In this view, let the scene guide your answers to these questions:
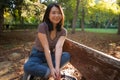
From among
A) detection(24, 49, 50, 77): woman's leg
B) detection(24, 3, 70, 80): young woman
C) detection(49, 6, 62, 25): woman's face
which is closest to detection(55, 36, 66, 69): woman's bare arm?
detection(24, 3, 70, 80): young woman

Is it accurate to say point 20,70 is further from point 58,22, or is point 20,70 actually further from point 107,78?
point 107,78

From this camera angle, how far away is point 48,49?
2.85 meters

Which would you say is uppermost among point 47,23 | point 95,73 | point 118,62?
point 47,23

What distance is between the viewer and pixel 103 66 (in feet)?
8.82

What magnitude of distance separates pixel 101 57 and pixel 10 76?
102 inches

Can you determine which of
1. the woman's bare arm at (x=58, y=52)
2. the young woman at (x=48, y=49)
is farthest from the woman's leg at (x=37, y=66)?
the woman's bare arm at (x=58, y=52)

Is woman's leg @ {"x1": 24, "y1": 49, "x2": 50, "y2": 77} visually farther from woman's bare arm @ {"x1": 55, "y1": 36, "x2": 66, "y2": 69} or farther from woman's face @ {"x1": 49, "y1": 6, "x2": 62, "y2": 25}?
woman's face @ {"x1": 49, "y1": 6, "x2": 62, "y2": 25}

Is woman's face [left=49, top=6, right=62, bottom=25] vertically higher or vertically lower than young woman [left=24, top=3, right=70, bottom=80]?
higher

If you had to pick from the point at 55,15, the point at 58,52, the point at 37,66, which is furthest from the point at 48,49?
the point at 55,15

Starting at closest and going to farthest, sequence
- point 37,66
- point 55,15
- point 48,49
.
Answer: point 37,66
point 48,49
point 55,15

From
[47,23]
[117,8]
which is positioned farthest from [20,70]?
[117,8]

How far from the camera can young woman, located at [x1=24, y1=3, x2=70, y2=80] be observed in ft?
8.87

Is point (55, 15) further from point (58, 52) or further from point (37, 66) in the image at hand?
point (37, 66)

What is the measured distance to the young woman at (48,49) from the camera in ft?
8.87
